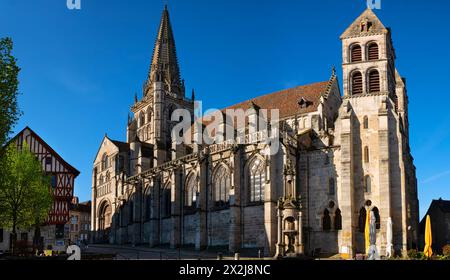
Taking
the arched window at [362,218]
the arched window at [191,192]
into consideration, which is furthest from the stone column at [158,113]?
the arched window at [362,218]

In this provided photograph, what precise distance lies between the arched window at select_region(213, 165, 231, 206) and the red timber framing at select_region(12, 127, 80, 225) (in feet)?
43.2

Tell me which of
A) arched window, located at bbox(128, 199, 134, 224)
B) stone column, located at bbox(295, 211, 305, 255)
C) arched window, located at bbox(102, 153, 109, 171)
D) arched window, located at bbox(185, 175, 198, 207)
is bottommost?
stone column, located at bbox(295, 211, 305, 255)

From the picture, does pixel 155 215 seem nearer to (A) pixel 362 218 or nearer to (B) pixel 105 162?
(B) pixel 105 162

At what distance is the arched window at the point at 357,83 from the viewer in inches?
1638

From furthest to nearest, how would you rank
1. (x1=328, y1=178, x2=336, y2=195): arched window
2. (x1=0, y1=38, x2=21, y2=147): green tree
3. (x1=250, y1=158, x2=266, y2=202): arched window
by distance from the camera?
(x1=250, y1=158, x2=266, y2=202): arched window → (x1=328, y1=178, x2=336, y2=195): arched window → (x1=0, y1=38, x2=21, y2=147): green tree

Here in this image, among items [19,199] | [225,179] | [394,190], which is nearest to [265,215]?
[225,179]

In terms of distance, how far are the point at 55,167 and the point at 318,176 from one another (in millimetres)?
23635

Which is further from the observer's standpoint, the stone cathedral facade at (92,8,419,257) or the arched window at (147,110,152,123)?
the arched window at (147,110,152,123)

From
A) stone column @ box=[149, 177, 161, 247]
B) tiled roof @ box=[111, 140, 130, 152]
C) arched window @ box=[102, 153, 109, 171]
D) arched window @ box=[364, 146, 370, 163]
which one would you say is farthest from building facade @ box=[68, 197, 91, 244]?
arched window @ box=[364, 146, 370, 163]

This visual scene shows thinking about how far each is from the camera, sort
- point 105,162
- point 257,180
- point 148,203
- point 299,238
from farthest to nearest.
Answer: point 105,162 < point 148,203 < point 257,180 < point 299,238

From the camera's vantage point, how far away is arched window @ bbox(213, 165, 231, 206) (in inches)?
1716

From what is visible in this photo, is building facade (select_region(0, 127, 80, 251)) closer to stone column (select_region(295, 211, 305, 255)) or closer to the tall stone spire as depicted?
stone column (select_region(295, 211, 305, 255))

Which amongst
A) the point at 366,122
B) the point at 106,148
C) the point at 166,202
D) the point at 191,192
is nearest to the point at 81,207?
the point at 106,148

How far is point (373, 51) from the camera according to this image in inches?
1650
